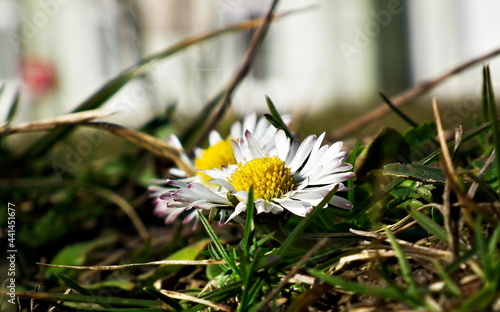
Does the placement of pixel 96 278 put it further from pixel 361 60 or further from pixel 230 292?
pixel 361 60

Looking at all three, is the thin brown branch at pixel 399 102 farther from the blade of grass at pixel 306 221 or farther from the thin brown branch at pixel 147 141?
the blade of grass at pixel 306 221

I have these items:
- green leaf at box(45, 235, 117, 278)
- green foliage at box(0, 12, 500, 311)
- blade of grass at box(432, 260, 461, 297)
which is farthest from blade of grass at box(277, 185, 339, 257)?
green leaf at box(45, 235, 117, 278)

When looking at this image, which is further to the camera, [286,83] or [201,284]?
[286,83]

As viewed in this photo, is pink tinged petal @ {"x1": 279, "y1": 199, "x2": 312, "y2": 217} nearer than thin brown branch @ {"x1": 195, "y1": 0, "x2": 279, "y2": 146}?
Yes

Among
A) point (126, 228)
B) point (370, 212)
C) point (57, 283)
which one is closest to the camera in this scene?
point (370, 212)

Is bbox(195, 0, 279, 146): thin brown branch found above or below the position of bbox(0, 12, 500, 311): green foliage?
above

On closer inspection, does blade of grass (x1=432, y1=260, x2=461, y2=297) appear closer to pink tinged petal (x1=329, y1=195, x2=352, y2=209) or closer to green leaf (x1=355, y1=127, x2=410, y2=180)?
pink tinged petal (x1=329, y1=195, x2=352, y2=209)

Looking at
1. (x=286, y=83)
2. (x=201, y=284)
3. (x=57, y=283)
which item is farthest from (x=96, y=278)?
(x=286, y=83)
